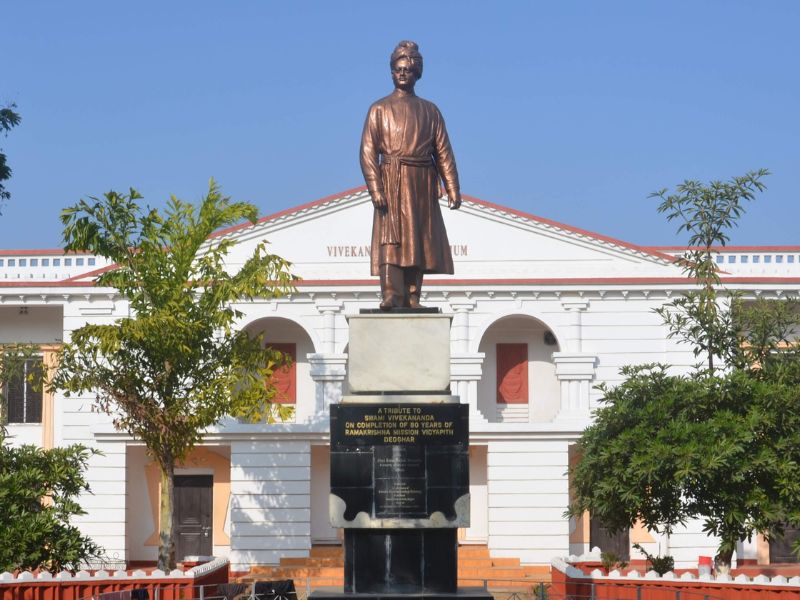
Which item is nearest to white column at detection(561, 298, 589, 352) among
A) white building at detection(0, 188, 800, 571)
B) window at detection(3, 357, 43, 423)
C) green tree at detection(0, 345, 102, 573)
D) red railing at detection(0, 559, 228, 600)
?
white building at detection(0, 188, 800, 571)

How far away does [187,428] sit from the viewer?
25.9 metres

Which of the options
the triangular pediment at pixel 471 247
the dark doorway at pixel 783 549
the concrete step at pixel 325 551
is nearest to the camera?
the concrete step at pixel 325 551

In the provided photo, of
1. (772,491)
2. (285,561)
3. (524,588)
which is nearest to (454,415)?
(772,491)

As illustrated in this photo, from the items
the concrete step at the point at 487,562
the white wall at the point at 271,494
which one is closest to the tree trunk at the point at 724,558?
the concrete step at the point at 487,562

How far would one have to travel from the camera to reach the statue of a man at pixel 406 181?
17.9 meters

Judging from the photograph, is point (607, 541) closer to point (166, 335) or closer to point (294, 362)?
point (294, 362)

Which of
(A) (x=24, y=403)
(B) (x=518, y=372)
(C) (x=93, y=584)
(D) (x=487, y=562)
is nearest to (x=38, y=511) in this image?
(C) (x=93, y=584)

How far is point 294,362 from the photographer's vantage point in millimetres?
36062

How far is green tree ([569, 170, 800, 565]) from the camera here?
2361 centimetres

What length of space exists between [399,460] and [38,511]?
33.4 ft

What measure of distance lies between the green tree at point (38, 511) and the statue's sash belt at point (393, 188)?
9.50 meters

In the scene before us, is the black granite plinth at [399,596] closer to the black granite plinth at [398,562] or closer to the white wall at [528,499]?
the black granite plinth at [398,562]

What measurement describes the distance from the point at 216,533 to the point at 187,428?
1032cm

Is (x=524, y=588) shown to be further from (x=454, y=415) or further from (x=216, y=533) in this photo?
(x=454, y=415)
